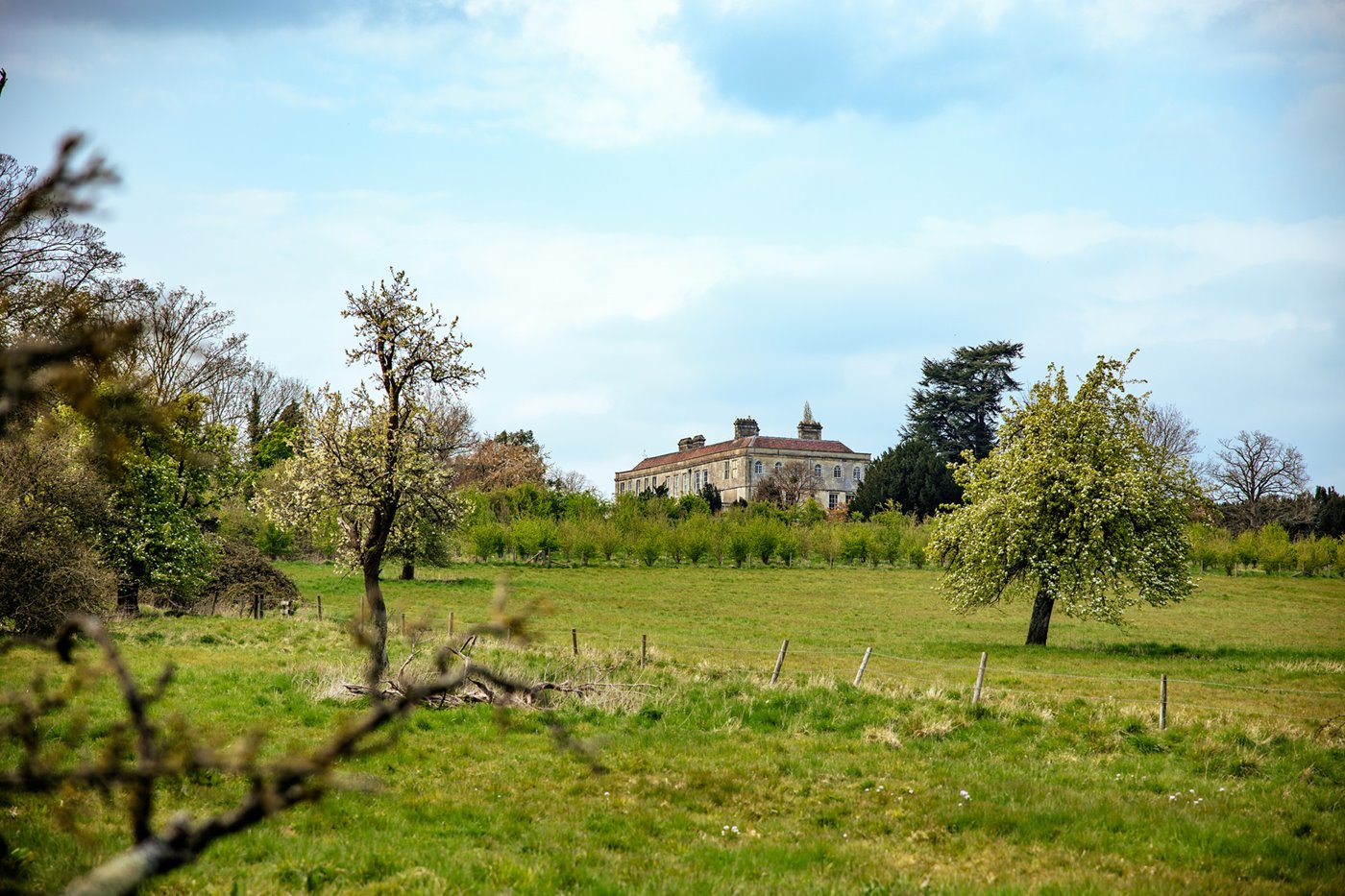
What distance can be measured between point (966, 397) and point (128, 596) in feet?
249

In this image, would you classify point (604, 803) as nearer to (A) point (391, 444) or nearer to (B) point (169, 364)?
(A) point (391, 444)

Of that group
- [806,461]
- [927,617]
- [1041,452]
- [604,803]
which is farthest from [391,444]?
[806,461]

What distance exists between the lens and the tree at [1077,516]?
32.1 meters

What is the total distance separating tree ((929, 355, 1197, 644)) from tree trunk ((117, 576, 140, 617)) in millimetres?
27266

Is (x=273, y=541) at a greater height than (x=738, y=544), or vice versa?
(x=738, y=544)

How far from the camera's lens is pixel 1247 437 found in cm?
9612

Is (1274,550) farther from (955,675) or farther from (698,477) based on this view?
(698,477)

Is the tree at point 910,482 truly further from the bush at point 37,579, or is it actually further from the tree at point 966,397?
the bush at point 37,579

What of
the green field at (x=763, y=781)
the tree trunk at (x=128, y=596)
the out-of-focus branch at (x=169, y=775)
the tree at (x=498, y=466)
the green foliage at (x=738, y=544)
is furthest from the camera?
the tree at (x=498, y=466)

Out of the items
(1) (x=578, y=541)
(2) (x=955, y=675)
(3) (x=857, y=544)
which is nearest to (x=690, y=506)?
(3) (x=857, y=544)

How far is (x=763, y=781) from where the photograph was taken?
14.1 metres

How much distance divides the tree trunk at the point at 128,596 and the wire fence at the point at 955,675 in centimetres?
632

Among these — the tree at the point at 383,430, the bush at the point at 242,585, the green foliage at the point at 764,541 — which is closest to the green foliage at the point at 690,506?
the green foliage at the point at 764,541

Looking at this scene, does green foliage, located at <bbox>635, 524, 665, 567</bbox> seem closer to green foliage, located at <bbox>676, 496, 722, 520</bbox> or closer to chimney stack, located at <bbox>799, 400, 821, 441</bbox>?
→ green foliage, located at <bbox>676, 496, 722, 520</bbox>
